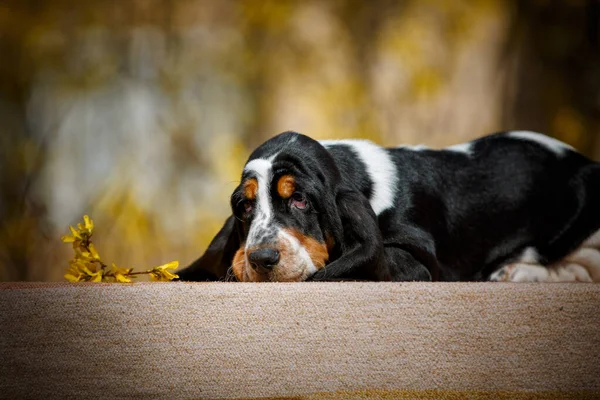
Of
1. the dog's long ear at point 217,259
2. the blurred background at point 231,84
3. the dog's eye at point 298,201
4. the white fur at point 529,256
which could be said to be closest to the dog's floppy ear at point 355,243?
the dog's eye at point 298,201

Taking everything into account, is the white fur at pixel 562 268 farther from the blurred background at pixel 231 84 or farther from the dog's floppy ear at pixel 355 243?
the blurred background at pixel 231 84

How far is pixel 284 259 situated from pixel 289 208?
27 cm

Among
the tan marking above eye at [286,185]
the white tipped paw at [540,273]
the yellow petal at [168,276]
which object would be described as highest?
the tan marking above eye at [286,185]

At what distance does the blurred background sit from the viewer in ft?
17.7

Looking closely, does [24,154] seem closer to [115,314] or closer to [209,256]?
[209,256]

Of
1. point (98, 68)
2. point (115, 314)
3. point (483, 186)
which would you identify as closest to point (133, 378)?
point (115, 314)

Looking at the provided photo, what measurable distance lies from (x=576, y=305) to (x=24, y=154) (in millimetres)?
4304

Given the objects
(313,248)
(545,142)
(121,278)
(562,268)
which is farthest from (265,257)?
(545,142)

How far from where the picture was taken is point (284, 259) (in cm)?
266

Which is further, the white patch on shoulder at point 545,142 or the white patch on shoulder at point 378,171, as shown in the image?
the white patch on shoulder at point 545,142

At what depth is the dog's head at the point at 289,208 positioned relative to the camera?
8.89 ft

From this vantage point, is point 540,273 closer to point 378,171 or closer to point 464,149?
point 464,149

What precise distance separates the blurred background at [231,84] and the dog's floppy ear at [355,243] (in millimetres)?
2524

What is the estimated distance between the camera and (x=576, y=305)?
2.34 m
